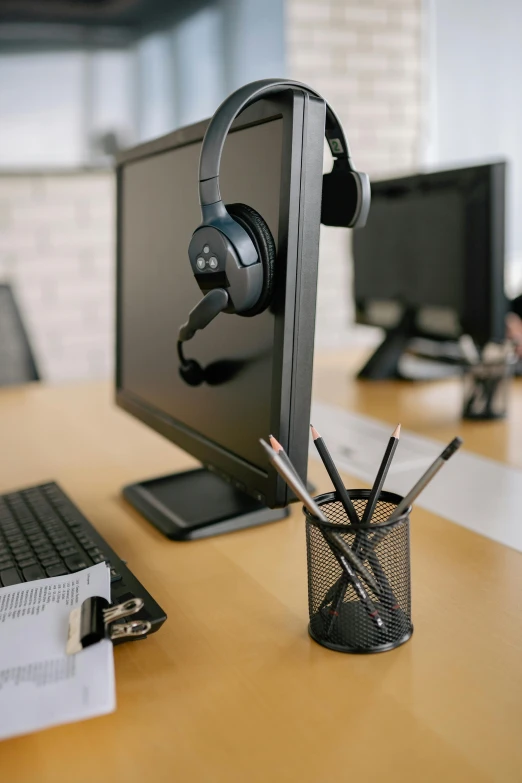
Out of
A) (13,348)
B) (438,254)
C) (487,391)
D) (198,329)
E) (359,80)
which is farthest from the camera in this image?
(359,80)

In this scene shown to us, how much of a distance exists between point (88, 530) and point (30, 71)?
7.76ft

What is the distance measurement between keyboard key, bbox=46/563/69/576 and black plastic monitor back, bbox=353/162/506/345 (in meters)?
0.96

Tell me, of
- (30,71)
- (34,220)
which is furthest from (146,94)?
(34,220)

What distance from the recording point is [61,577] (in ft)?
2.43

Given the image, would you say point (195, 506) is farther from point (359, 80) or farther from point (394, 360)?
point (359, 80)

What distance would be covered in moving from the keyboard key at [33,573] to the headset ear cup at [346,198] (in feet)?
1.47

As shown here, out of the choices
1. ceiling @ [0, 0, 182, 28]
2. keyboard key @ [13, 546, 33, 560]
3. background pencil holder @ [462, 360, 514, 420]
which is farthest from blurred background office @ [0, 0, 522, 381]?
keyboard key @ [13, 546, 33, 560]

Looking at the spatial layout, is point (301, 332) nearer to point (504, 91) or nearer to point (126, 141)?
point (126, 141)

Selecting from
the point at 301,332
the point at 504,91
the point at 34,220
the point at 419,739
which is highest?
the point at 504,91

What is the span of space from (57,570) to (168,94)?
8.43 ft

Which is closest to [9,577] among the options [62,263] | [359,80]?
[62,263]

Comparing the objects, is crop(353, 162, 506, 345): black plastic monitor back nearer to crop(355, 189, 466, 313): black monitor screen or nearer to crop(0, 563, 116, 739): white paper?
crop(355, 189, 466, 313): black monitor screen

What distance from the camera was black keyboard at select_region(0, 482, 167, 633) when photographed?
0.72 meters

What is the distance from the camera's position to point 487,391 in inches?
55.7
